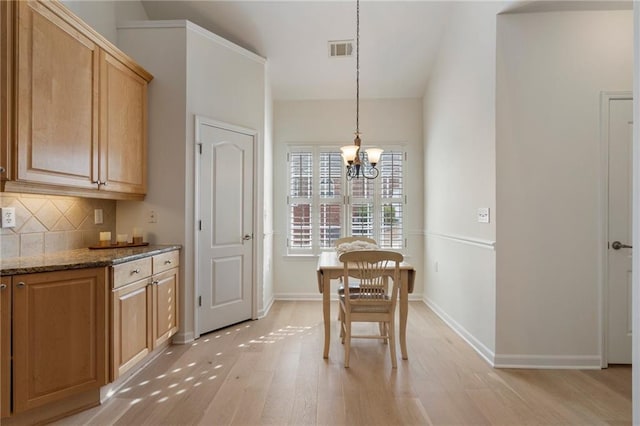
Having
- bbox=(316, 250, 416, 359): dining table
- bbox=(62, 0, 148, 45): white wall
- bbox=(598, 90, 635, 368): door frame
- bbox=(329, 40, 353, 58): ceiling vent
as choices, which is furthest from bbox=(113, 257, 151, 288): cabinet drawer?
bbox=(598, 90, 635, 368): door frame

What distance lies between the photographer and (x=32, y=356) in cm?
190

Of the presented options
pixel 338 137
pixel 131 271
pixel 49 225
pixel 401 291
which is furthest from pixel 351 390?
pixel 338 137

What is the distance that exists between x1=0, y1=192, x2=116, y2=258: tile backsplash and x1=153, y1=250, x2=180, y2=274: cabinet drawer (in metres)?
0.66

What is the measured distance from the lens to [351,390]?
7.68 feet

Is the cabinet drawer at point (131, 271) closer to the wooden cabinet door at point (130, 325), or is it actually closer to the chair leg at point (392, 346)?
the wooden cabinet door at point (130, 325)

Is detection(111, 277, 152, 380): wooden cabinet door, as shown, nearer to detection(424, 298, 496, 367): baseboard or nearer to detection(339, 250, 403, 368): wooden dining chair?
detection(339, 250, 403, 368): wooden dining chair

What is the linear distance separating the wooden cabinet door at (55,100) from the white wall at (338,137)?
267 cm

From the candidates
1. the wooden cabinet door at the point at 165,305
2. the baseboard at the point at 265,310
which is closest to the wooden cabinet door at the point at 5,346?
the wooden cabinet door at the point at 165,305

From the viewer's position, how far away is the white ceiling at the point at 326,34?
3.70 metres

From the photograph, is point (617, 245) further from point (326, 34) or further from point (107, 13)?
point (107, 13)

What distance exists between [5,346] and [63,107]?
1481 millimetres

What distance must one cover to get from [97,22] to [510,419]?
14.6ft

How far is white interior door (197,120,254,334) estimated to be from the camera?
342 centimetres

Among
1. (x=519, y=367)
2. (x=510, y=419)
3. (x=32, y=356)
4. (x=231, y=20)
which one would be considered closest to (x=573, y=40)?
(x=519, y=367)
